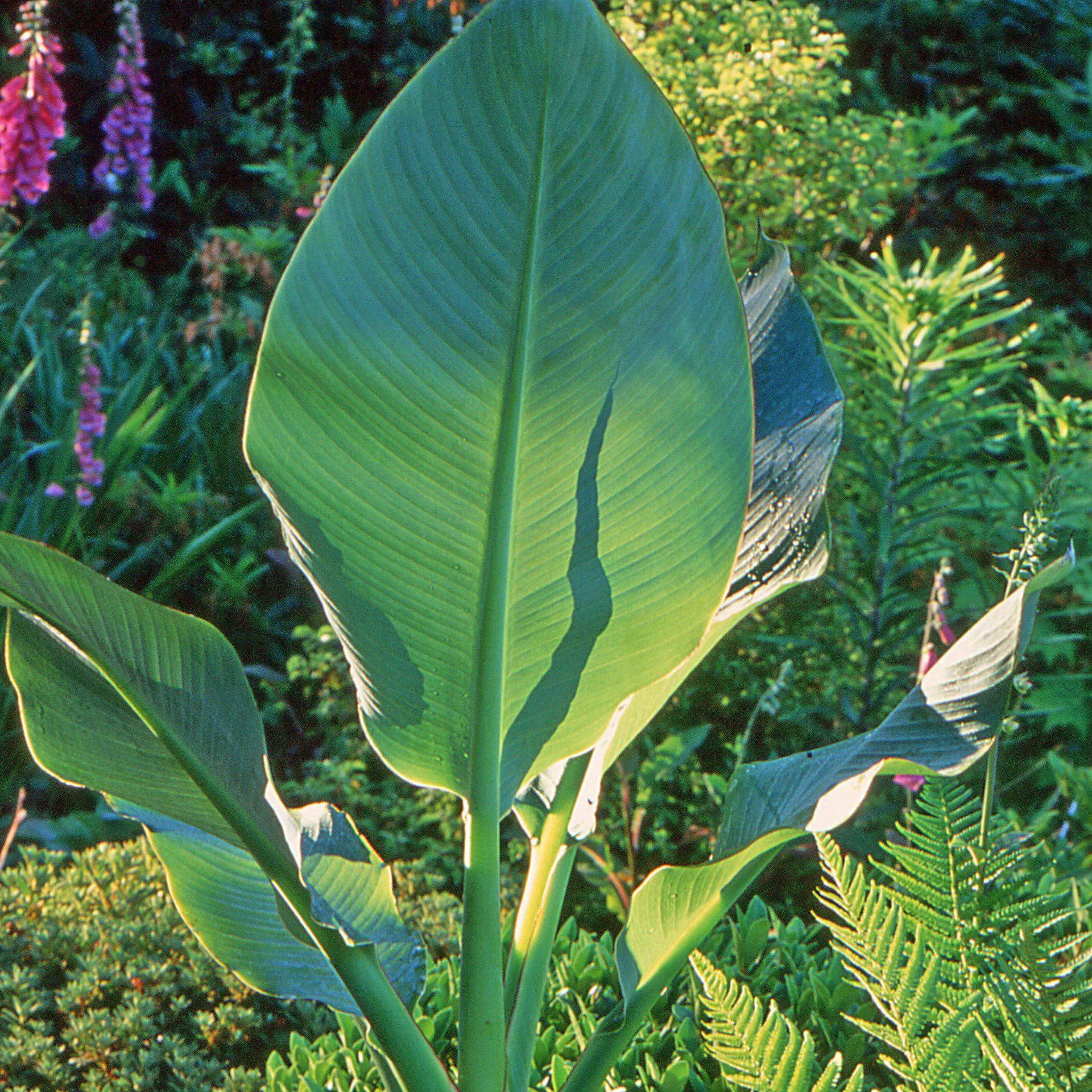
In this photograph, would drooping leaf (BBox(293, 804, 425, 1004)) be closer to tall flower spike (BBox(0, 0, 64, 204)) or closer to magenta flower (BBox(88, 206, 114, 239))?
tall flower spike (BBox(0, 0, 64, 204))

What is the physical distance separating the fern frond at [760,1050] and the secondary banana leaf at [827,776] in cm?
23

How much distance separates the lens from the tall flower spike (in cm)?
278

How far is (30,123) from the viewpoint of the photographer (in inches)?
111

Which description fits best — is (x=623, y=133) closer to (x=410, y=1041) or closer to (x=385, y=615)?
(x=385, y=615)

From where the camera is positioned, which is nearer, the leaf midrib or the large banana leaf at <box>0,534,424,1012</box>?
the leaf midrib

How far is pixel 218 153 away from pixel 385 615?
5.52 metres

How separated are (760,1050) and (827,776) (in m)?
0.39

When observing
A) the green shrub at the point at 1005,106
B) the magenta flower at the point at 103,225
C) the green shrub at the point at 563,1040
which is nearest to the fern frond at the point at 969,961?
the green shrub at the point at 563,1040

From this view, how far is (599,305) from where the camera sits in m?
0.94

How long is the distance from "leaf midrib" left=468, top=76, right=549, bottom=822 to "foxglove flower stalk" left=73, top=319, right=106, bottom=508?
232 cm

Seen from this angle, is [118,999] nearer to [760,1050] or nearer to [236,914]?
[236,914]

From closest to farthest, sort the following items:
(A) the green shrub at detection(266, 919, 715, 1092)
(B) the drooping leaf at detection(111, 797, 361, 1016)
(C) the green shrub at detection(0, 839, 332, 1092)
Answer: (B) the drooping leaf at detection(111, 797, 361, 1016)
(A) the green shrub at detection(266, 919, 715, 1092)
(C) the green shrub at detection(0, 839, 332, 1092)

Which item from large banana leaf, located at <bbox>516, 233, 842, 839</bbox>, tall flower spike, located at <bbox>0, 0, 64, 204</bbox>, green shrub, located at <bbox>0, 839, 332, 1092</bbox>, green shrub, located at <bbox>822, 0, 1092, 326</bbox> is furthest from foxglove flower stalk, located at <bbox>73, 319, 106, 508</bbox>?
green shrub, located at <bbox>822, 0, 1092, 326</bbox>

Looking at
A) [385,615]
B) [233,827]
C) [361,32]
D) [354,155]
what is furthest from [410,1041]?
[361,32]
